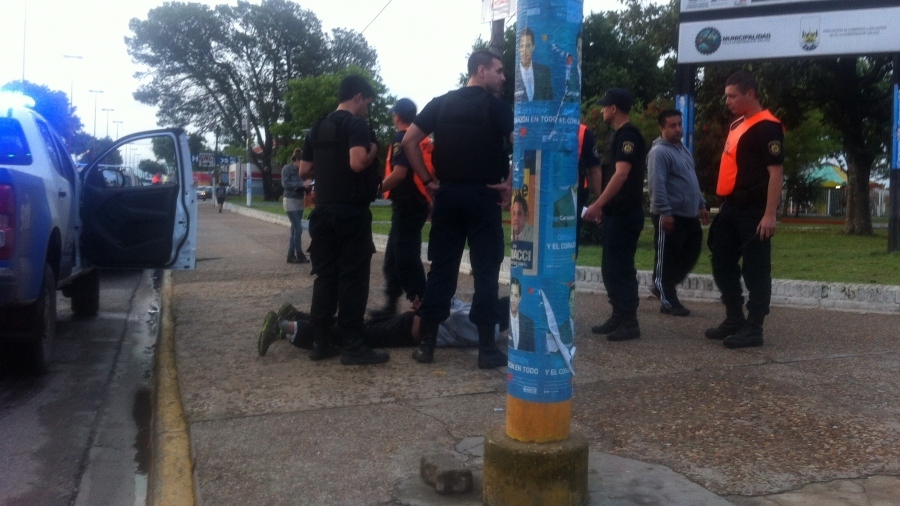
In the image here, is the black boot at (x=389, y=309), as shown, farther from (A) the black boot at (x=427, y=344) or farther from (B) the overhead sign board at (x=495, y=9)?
(B) the overhead sign board at (x=495, y=9)

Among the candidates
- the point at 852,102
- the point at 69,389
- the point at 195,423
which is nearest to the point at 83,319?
the point at 69,389

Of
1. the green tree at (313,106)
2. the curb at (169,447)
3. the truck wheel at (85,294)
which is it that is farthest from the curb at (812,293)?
the green tree at (313,106)

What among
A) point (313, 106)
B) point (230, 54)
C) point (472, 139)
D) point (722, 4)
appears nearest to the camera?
point (472, 139)

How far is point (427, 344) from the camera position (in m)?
5.54

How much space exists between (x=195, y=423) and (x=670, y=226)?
420 centimetres

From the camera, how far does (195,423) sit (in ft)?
14.4

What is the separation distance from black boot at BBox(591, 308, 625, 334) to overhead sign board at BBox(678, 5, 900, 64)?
7.46 meters

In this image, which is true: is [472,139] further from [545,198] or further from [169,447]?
[169,447]

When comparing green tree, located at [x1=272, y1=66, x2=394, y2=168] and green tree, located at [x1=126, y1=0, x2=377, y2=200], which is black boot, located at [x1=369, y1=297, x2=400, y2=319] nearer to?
green tree, located at [x1=272, y1=66, x2=394, y2=168]

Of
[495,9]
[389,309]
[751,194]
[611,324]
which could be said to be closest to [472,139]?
[751,194]

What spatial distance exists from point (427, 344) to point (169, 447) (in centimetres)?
184

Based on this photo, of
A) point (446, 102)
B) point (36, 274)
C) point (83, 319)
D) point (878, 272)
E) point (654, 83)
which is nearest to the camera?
point (446, 102)

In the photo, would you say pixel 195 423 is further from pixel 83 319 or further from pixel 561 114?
pixel 83 319

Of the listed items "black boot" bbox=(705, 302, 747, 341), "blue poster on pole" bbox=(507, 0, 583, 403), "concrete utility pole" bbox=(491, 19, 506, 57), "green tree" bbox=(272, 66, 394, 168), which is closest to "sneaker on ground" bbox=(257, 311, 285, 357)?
"blue poster on pole" bbox=(507, 0, 583, 403)
